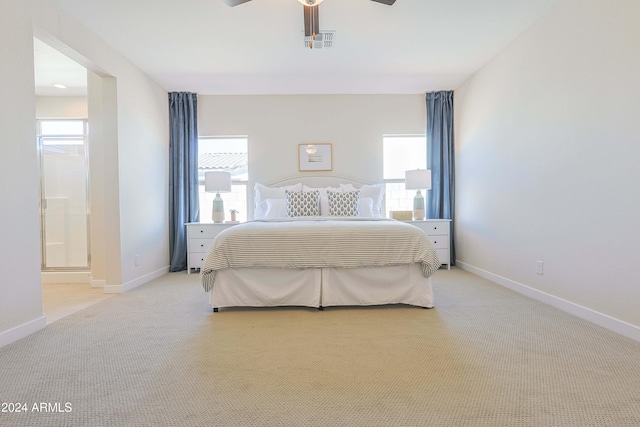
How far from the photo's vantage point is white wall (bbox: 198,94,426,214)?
4.91 meters

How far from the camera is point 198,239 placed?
4430 millimetres

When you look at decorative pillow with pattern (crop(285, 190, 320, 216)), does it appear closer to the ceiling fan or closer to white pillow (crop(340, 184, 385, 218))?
white pillow (crop(340, 184, 385, 218))

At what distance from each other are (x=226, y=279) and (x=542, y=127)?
3.00 metres

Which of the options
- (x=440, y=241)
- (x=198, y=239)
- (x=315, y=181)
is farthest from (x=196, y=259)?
(x=440, y=241)

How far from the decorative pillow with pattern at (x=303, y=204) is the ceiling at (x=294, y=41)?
4.94 ft

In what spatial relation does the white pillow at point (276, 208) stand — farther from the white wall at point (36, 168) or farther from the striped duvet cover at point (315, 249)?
the striped duvet cover at point (315, 249)

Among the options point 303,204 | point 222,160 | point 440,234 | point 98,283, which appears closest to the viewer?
point 98,283

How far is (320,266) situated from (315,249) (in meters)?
0.15

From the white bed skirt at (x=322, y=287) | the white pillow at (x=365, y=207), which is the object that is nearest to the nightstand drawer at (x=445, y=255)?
the white pillow at (x=365, y=207)

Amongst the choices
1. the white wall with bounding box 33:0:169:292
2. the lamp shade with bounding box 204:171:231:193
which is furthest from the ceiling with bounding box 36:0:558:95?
the lamp shade with bounding box 204:171:231:193

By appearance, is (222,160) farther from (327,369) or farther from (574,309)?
(574,309)

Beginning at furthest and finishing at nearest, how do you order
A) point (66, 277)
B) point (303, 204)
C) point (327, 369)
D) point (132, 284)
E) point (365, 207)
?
point (365, 207) < point (303, 204) < point (66, 277) < point (132, 284) < point (327, 369)

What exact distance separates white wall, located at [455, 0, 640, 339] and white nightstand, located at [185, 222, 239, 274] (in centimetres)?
340

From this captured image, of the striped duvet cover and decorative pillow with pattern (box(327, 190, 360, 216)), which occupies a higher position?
decorative pillow with pattern (box(327, 190, 360, 216))
